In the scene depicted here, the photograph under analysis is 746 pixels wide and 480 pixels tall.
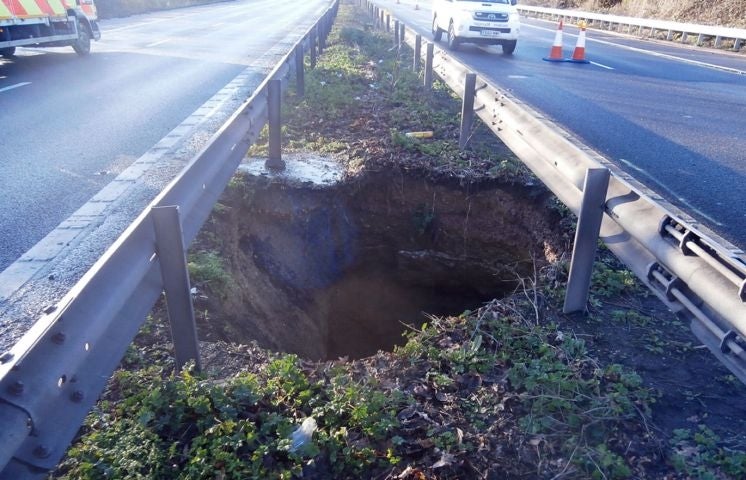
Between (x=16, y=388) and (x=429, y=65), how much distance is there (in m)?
8.78

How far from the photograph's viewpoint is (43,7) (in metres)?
13.8

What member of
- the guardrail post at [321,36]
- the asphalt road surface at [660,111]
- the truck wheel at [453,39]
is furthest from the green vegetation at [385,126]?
the truck wheel at [453,39]

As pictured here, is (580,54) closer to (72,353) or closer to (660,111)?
(660,111)

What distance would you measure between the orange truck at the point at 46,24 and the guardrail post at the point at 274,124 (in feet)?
30.0

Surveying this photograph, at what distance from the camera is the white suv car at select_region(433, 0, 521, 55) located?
17094 millimetres

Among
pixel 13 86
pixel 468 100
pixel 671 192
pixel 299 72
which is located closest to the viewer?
pixel 671 192

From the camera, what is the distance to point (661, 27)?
77.6 feet

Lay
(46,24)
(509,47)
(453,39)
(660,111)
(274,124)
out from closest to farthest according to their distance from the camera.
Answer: (274,124) → (660,111) → (46,24) → (509,47) → (453,39)

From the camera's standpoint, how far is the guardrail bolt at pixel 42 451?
1875 mm

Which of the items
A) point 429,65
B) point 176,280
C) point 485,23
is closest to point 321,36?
point 485,23

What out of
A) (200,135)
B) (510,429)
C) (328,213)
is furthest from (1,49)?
(510,429)

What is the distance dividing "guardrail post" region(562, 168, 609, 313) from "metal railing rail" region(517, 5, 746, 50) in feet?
64.8

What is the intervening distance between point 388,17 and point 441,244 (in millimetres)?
14905

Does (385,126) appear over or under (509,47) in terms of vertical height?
under
